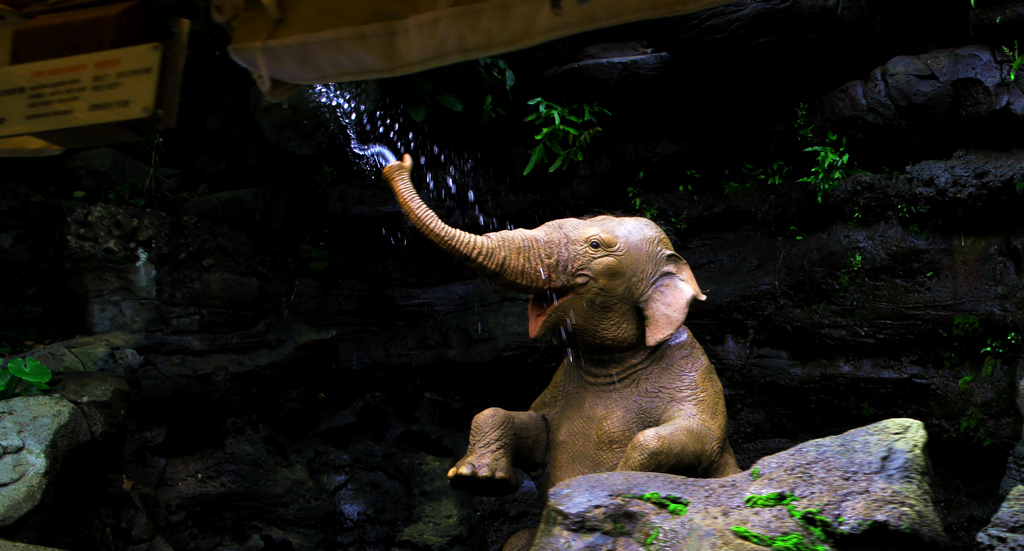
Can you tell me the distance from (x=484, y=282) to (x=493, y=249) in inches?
138

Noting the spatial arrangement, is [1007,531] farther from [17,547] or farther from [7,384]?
[7,384]

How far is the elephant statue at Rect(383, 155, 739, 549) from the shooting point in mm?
3195

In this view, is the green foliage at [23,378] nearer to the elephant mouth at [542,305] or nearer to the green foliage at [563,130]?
the elephant mouth at [542,305]

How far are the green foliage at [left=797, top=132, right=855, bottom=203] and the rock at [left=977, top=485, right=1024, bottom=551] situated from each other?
3.78 metres

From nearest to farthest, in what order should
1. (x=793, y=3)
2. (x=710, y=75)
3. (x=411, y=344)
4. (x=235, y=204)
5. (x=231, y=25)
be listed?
(x=231, y=25), (x=793, y=3), (x=710, y=75), (x=411, y=344), (x=235, y=204)

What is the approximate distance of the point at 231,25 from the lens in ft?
7.20

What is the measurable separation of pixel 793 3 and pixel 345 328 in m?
4.53

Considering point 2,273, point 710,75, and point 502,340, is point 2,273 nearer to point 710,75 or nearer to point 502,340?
point 502,340

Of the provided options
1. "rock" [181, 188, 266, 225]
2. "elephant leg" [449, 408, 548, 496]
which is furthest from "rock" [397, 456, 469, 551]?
"rock" [181, 188, 266, 225]

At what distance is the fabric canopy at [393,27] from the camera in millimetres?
2137

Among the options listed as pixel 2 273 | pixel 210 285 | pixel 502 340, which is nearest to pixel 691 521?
pixel 502 340

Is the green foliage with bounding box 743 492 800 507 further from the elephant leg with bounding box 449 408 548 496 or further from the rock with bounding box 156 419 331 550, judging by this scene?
the rock with bounding box 156 419 331 550

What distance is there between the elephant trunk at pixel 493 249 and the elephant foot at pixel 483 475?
0.77 metres

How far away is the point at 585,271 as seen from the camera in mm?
3277
